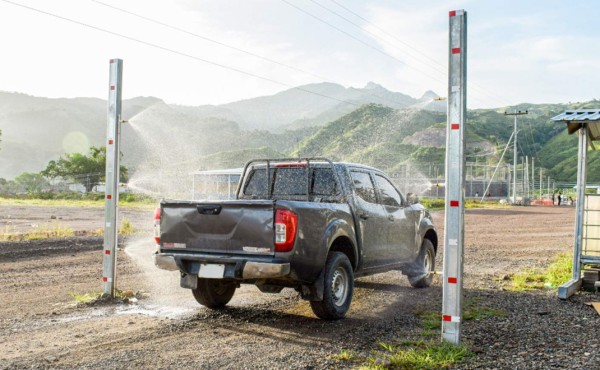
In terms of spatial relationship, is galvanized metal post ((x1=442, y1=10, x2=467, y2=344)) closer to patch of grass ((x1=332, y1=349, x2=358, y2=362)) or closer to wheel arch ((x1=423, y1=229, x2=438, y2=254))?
patch of grass ((x1=332, y1=349, x2=358, y2=362))

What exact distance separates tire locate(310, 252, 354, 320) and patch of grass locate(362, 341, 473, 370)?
1300mm

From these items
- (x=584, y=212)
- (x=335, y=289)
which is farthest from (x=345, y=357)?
(x=584, y=212)

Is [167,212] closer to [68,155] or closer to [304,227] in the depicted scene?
[304,227]

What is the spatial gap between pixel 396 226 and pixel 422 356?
146 inches

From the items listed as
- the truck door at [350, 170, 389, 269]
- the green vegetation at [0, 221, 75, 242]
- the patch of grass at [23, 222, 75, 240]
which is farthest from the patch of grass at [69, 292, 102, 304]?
the patch of grass at [23, 222, 75, 240]

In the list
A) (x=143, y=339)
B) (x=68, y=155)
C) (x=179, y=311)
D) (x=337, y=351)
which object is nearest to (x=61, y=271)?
(x=179, y=311)

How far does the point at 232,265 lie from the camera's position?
23.3 ft

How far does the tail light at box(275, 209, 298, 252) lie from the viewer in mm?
6898

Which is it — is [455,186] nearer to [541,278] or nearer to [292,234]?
[292,234]

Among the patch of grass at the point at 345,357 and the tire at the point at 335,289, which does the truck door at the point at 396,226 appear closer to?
the tire at the point at 335,289

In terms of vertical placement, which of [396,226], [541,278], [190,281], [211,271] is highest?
[396,226]

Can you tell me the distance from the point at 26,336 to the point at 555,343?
5806 millimetres

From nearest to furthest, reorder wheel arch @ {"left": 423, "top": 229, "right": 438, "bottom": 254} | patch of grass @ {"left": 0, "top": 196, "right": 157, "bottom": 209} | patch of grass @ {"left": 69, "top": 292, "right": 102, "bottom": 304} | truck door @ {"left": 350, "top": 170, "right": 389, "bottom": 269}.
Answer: truck door @ {"left": 350, "top": 170, "right": 389, "bottom": 269} < patch of grass @ {"left": 69, "top": 292, "right": 102, "bottom": 304} < wheel arch @ {"left": 423, "top": 229, "right": 438, "bottom": 254} < patch of grass @ {"left": 0, "top": 196, "right": 157, "bottom": 209}

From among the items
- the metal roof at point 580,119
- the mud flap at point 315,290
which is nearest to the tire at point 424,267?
the metal roof at point 580,119
